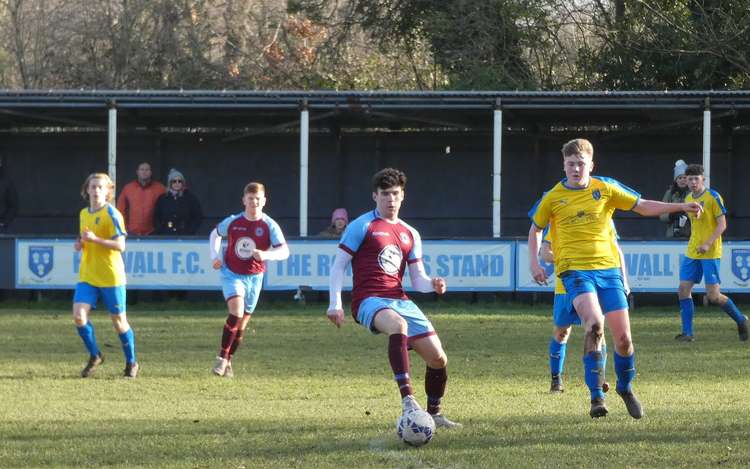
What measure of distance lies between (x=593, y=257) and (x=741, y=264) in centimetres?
1250

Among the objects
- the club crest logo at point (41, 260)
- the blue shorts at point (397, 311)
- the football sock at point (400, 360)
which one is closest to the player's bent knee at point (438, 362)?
the blue shorts at point (397, 311)

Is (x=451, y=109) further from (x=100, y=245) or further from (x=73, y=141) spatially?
(x=100, y=245)

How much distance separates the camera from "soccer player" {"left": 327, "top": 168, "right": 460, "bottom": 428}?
829 cm

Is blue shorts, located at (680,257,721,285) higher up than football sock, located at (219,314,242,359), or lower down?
higher up

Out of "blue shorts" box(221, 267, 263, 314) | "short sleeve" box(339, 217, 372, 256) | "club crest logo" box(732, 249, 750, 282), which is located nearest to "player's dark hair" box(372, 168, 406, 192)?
"short sleeve" box(339, 217, 372, 256)

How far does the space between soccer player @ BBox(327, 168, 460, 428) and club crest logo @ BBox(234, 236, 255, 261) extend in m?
4.44

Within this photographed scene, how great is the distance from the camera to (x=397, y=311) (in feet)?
27.2

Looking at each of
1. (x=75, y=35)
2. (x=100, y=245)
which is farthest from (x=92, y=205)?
(x=75, y=35)

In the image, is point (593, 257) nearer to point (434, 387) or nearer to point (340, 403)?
point (434, 387)

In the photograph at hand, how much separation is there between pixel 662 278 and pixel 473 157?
6280 millimetres

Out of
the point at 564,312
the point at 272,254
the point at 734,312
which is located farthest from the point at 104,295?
the point at 734,312

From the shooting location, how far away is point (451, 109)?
22234 millimetres

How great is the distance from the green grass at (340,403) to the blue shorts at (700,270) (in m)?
0.75

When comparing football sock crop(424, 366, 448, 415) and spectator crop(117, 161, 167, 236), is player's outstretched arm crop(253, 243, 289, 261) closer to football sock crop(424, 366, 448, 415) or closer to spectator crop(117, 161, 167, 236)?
football sock crop(424, 366, 448, 415)
